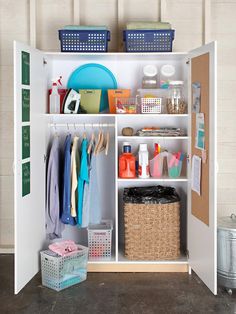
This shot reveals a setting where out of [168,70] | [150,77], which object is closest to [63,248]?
[150,77]

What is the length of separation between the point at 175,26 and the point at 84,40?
0.93 m

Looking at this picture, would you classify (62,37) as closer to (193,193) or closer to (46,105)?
(46,105)

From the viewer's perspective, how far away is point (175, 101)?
158 inches

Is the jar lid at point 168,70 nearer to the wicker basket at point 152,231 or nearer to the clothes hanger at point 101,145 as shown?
the clothes hanger at point 101,145

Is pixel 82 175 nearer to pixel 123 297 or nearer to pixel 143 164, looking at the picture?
pixel 143 164

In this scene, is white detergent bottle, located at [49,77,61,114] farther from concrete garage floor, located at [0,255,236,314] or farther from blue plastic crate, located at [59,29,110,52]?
concrete garage floor, located at [0,255,236,314]

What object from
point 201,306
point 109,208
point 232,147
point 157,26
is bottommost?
point 201,306

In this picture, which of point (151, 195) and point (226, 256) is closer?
point (226, 256)

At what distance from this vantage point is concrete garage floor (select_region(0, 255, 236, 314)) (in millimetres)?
3279

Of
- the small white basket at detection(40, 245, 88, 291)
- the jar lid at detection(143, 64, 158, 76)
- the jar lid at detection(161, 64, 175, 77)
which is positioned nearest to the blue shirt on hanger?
the small white basket at detection(40, 245, 88, 291)

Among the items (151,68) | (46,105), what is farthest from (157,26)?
(46,105)

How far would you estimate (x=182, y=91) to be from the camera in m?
4.13

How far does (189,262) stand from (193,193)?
595 millimetres

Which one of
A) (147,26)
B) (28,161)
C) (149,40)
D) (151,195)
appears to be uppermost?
(147,26)
